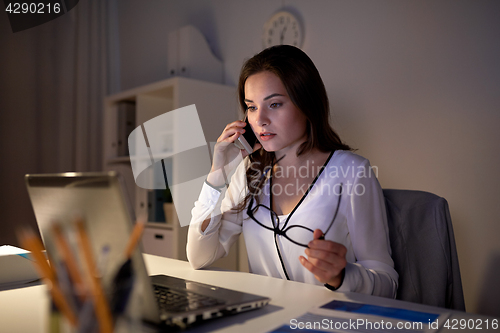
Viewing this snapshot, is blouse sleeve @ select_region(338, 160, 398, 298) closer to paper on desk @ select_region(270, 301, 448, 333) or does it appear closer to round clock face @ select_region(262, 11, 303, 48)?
paper on desk @ select_region(270, 301, 448, 333)

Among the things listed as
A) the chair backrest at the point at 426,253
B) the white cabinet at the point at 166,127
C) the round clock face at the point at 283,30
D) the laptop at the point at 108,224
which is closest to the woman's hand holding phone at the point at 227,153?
the chair backrest at the point at 426,253

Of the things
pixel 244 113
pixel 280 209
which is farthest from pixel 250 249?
pixel 244 113

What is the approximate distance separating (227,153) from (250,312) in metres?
0.73

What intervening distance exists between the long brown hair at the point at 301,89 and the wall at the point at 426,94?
0.64 metres

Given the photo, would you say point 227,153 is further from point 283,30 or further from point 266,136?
point 283,30

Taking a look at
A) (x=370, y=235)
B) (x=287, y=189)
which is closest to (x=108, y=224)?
(x=370, y=235)

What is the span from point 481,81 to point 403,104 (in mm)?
324

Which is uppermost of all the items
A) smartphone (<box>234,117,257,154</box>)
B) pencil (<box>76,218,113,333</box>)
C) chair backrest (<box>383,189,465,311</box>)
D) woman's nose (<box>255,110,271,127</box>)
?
woman's nose (<box>255,110,271,127</box>)

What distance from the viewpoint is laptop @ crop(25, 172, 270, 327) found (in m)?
0.43

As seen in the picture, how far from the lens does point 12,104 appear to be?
274 centimetres

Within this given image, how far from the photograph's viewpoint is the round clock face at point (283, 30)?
215cm

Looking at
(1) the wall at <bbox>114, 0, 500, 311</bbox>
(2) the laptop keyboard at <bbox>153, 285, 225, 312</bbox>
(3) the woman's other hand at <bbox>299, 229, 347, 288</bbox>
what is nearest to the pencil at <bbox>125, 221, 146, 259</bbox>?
(2) the laptop keyboard at <bbox>153, 285, 225, 312</bbox>

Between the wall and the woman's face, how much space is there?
0.75 m

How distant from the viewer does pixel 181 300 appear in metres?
0.64
